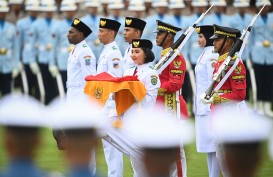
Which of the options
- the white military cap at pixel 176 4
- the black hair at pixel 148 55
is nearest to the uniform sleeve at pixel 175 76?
the black hair at pixel 148 55

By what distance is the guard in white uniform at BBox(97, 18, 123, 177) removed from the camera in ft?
31.1

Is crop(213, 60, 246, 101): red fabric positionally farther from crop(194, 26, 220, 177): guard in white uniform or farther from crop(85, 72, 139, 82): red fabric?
crop(194, 26, 220, 177): guard in white uniform

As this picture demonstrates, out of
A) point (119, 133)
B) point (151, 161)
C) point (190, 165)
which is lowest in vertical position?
point (190, 165)

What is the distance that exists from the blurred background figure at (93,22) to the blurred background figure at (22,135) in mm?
12408

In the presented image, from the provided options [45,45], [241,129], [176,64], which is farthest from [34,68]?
[241,129]

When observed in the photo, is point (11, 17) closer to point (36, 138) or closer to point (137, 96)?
point (137, 96)

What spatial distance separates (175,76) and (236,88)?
839 mm

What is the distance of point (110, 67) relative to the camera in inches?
394

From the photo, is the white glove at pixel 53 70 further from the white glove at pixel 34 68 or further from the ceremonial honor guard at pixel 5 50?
the ceremonial honor guard at pixel 5 50

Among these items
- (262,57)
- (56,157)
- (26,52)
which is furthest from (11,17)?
(56,157)

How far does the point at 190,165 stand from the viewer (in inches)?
448

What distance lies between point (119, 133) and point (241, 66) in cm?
150

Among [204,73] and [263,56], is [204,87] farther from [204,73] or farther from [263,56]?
[263,56]

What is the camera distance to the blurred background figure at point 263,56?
1620 centimetres
